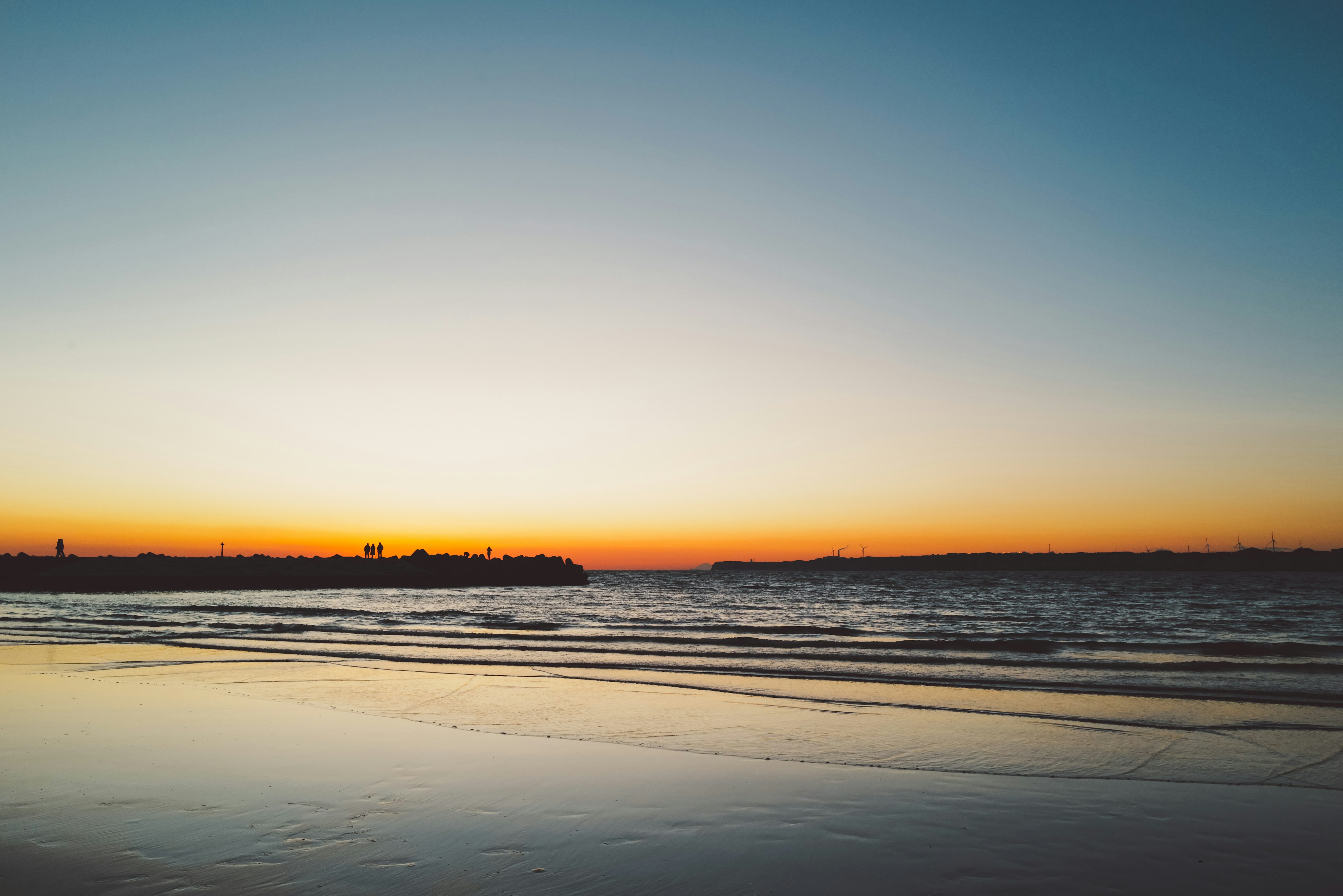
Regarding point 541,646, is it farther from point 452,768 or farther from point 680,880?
point 680,880

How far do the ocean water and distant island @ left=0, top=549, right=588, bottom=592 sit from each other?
8.89m

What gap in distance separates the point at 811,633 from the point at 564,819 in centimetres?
2768

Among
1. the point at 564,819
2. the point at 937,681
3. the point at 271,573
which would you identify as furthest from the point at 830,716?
the point at 271,573

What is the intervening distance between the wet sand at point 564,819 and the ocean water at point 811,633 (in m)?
9.68

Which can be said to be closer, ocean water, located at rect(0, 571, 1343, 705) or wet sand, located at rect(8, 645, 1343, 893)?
wet sand, located at rect(8, 645, 1343, 893)

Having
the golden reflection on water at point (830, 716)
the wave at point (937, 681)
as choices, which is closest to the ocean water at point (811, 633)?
the wave at point (937, 681)

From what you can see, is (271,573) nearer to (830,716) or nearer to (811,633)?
(811,633)

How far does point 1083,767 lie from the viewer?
9.87m

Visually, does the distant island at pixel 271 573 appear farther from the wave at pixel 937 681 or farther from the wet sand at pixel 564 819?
the wet sand at pixel 564 819

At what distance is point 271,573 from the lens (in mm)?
87625

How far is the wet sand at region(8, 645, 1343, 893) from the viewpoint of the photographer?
5723 mm

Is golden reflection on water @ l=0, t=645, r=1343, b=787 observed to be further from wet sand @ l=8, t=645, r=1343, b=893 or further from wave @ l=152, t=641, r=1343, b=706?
wave @ l=152, t=641, r=1343, b=706

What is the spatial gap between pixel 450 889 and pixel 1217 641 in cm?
3428

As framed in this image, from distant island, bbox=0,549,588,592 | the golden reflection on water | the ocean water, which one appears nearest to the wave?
the ocean water
